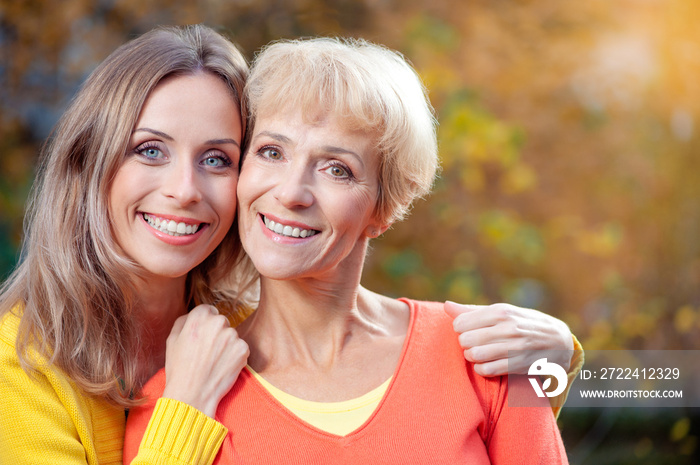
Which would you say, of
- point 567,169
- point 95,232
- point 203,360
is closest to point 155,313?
point 95,232

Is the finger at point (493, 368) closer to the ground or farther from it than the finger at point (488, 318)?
closer to the ground

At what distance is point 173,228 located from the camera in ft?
6.76

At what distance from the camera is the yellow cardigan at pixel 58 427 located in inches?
70.3

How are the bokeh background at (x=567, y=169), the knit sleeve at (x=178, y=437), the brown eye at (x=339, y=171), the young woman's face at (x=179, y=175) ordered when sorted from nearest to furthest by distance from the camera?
the knit sleeve at (x=178, y=437) → the brown eye at (x=339, y=171) → the young woman's face at (x=179, y=175) → the bokeh background at (x=567, y=169)

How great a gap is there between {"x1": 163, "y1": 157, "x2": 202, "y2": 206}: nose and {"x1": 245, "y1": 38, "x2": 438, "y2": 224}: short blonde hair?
216mm

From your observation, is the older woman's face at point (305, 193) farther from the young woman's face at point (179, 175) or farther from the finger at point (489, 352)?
the finger at point (489, 352)

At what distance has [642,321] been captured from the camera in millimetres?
4410

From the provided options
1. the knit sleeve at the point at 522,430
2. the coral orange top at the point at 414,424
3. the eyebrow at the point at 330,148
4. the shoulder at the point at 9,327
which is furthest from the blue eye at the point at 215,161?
the knit sleeve at the point at 522,430

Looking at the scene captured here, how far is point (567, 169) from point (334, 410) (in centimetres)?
303

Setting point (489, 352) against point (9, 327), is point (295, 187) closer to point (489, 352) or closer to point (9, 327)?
point (489, 352)

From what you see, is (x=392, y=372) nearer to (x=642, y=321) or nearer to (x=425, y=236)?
(x=425, y=236)

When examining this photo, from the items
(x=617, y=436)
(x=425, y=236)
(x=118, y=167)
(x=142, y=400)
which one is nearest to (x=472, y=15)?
(x=425, y=236)

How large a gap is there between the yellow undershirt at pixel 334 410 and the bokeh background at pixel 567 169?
2569 mm

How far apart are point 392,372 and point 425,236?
2.62 m
